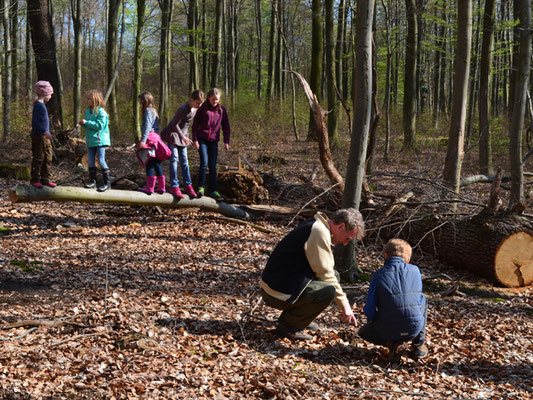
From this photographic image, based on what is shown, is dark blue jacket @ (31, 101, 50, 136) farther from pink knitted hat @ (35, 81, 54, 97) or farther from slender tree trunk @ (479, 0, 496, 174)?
slender tree trunk @ (479, 0, 496, 174)

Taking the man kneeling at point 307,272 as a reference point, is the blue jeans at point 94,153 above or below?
above

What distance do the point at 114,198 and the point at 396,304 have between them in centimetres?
452

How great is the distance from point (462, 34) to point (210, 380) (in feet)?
21.9

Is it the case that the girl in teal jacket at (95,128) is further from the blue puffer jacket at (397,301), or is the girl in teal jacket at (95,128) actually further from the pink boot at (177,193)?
the blue puffer jacket at (397,301)

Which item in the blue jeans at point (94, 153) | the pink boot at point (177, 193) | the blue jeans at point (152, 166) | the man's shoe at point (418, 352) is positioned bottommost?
the man's shoe at point (418, 352)

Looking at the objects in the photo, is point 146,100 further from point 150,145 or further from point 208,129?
point 208,129

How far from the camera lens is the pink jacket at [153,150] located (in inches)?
286

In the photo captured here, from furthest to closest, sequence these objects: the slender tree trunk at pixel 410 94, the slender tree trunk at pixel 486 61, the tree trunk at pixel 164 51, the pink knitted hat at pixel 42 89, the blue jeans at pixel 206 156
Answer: the tree trunk at pixel 164 51, the slender tree trunk at pixel 410 94, the slender tree trunk at pixel 486 61, the blue jeans at pixel 206 156, the pink knitted hat at pixel 42 89

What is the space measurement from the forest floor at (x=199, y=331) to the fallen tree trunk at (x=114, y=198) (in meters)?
0.59

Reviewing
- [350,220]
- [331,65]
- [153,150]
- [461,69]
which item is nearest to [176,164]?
[153,150]

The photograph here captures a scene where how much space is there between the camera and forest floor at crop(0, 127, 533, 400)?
355cm

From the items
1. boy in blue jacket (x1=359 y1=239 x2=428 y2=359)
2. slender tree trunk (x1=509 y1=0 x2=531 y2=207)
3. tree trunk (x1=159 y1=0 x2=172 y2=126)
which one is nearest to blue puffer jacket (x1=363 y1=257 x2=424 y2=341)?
boy in blue jacket (x1=359 y1=239 x2=428 y2=359)

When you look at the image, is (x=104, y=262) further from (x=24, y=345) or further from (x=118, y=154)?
(x=118, y=154)

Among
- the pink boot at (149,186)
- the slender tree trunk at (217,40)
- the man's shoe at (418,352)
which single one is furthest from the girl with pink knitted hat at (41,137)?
the slender tree trunk at (217,40)
